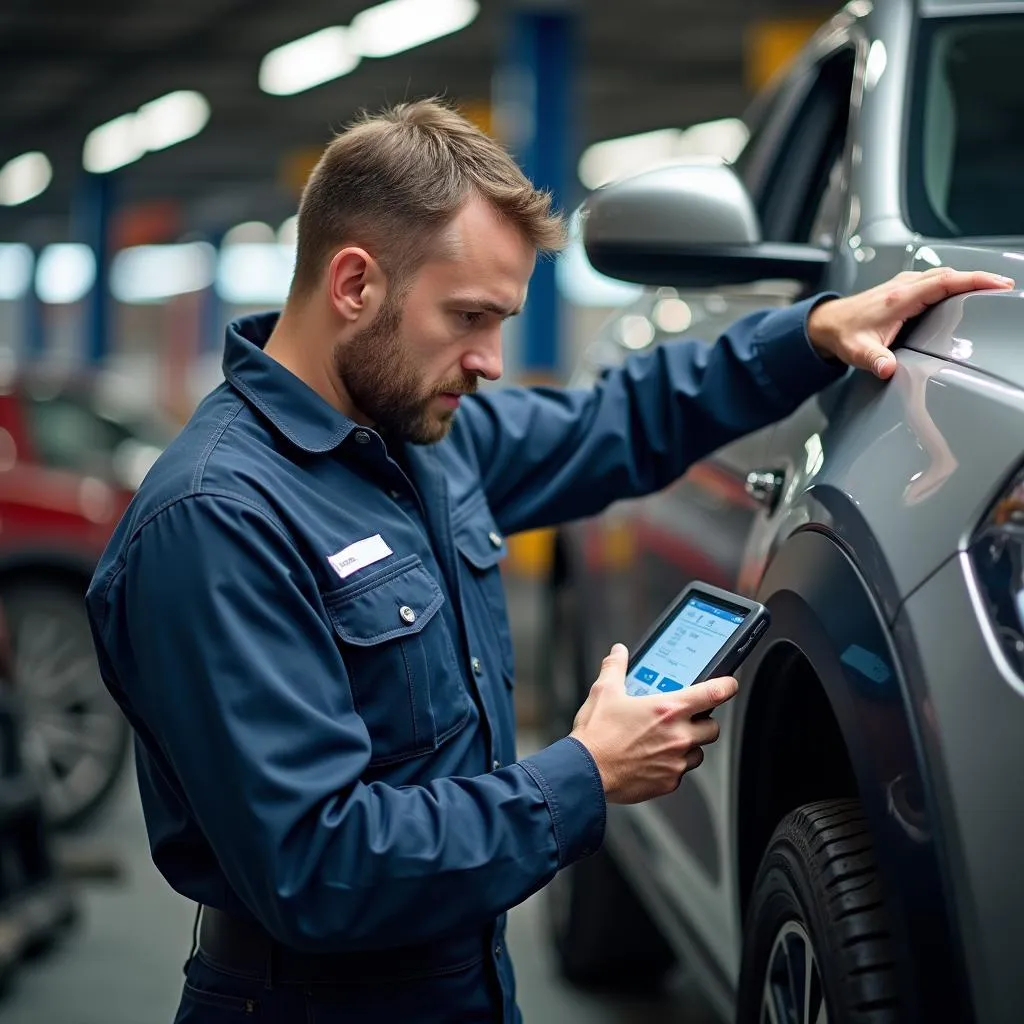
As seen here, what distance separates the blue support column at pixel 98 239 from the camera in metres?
23.0

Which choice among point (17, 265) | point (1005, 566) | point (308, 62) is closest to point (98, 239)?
point (308, 62)

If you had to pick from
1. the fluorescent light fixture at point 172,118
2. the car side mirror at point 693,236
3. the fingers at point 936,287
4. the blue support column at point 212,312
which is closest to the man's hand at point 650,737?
the fingers at point 936,287

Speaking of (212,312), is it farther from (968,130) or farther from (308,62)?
(968,130)

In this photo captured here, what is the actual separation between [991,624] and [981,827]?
0.17 meters

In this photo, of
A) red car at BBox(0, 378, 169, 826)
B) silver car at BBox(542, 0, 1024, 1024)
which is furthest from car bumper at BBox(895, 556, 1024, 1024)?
red car at BBox(0, 378, 169, 826)

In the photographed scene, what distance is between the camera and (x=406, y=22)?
1452 cm

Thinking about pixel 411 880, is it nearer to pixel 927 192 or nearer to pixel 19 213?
pixel 927 192

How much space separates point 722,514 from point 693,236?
412 millimetres

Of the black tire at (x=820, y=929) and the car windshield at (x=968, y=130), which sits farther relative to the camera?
the car windshield at (x=968, y=130)

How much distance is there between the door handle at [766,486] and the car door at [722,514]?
0.08 meters

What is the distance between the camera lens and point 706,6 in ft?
48.6

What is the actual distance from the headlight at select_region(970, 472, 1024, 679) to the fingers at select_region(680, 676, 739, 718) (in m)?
0.36

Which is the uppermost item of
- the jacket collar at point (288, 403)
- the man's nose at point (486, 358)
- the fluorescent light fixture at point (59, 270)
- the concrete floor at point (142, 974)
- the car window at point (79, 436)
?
the man's nose at point (486, 358)

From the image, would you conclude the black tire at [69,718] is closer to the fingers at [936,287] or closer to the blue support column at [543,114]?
the fingers at [936,287]
